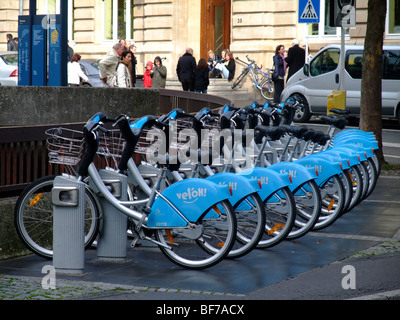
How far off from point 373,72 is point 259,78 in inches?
562

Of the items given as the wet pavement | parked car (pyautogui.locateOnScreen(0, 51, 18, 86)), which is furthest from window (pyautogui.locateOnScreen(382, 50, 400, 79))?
the wet pavement

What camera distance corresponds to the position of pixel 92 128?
6.66m

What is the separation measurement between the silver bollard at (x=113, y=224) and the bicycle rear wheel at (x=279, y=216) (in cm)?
126

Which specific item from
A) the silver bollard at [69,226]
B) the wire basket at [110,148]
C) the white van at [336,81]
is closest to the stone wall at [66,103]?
the wire basket at [110,148]

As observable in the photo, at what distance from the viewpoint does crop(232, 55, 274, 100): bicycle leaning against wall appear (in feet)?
89.6

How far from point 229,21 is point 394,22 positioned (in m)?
7.38

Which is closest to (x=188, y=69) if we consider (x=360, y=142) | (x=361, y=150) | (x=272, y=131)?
(x=360, y=142)

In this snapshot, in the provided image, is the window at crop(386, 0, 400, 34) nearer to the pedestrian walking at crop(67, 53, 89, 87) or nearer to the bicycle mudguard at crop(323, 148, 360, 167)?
the pedestrian walking at crop(67, 53, 89, 87)

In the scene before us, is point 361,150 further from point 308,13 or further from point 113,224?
point 308,13

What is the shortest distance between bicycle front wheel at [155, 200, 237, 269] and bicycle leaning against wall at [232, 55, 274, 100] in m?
20.6

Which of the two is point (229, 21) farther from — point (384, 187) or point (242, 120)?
point (242, 120)

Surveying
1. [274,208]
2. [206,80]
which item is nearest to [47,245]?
[274,208]

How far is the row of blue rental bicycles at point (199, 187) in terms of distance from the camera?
665cm

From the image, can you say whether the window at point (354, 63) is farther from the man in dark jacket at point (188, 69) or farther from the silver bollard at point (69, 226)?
the silver bollard at point (69, 226)
